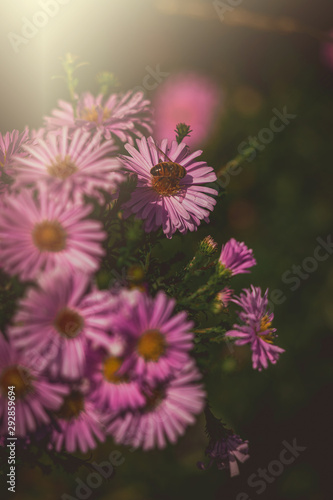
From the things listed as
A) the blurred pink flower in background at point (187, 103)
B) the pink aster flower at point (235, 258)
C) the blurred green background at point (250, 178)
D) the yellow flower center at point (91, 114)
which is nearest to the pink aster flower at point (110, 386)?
the pink aster flower at point (235, 258)

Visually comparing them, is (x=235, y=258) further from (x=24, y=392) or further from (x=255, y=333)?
(x=24, y=392)

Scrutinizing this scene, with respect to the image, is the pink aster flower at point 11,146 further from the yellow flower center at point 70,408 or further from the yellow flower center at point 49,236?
the yellow flower center at point 70,408

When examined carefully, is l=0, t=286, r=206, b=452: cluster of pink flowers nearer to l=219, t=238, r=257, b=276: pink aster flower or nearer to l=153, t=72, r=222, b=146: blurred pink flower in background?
l=219, t=238, r=257, b=276: pink aster flower

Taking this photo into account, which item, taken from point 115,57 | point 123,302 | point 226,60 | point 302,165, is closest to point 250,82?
point 226,60

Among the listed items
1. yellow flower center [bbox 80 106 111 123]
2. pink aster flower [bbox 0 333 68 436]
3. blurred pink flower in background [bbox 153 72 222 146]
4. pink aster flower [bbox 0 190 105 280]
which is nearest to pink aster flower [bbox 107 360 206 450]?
pink aster flower [bbox 0 333 68 436]

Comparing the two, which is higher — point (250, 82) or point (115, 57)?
point (115, 57)

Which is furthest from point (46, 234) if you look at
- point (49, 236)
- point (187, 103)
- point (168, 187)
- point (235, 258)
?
point (187, 103)

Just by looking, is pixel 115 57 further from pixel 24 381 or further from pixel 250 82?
pixel 24 381
